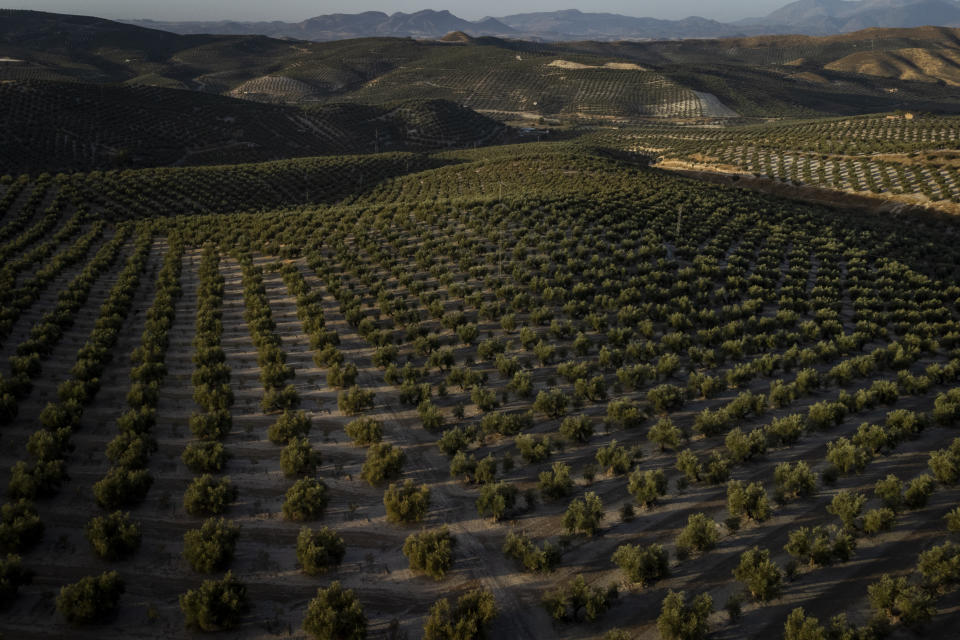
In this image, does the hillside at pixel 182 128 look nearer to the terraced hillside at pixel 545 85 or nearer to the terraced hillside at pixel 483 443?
the terraced hillside at pixel 545 85

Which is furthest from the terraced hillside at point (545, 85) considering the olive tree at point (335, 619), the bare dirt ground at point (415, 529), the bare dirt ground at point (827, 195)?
the olive tree at point (335, 619)

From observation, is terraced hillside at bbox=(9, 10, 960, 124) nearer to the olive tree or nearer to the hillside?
the hillside

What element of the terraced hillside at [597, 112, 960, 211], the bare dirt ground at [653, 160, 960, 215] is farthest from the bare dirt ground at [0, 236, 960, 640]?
the terraced hillside at [597, 112, 960, 211]

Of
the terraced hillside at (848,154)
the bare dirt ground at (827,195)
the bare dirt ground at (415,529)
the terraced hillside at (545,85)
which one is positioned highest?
the terraced hillside at (545,85)

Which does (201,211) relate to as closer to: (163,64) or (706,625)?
(706,625)

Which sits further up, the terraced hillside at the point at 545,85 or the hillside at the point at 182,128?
the terraced hillside at the point at 545,85

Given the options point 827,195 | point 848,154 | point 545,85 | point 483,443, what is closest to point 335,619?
point 483,443

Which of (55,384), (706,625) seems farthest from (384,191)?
(706,625)
